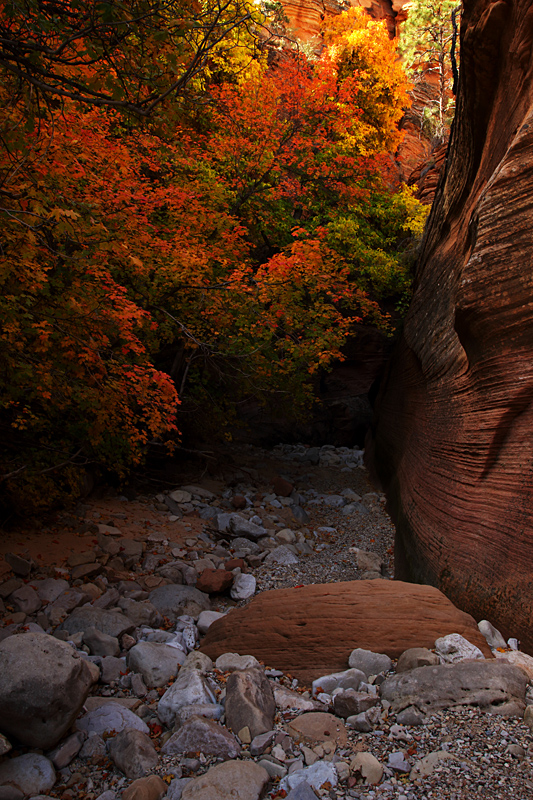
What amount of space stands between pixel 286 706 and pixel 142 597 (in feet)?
9.38

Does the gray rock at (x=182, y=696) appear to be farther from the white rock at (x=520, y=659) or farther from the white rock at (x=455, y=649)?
the white rock at (x=520, y=659)

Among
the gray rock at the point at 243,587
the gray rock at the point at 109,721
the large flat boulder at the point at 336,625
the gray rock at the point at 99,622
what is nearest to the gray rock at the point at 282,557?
the gray rock at the point at 243,587

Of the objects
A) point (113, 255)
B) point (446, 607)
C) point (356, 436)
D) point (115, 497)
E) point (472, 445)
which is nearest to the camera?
point (446, 607)

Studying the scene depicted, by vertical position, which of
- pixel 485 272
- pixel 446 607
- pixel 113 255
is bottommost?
pixel 446 607

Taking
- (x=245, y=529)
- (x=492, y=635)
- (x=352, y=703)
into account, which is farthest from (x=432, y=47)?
(x=352, y=703)

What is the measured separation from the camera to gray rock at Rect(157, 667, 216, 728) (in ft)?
10.8

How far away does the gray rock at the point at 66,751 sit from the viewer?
2828 mm

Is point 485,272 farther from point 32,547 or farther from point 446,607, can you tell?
point 32,547

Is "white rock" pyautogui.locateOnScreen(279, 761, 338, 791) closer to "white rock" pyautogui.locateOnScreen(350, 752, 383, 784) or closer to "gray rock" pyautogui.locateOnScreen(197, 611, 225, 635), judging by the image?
"white rock" pyautogui.locateOnScreen(350, 752, 383, 784)

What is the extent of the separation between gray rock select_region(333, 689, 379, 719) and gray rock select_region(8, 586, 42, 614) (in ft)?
10.9

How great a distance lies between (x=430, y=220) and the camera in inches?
355

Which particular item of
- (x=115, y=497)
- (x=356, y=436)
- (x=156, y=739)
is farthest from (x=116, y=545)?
(x=356, y=436)

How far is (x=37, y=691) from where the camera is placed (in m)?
2.79

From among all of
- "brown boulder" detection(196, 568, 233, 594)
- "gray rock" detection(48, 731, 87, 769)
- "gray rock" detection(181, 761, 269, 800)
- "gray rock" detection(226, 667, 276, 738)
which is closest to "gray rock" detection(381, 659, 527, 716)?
→ "gray rock" detection(226, 667, 276, 738)
